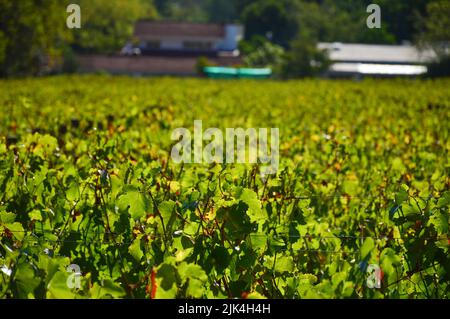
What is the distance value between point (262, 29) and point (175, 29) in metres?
28.1

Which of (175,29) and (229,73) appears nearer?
(229,73)

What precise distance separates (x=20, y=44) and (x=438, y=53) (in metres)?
28.9

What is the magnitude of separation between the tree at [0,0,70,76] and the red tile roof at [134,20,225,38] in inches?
1418

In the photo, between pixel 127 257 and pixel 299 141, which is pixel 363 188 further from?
pixel 127 257

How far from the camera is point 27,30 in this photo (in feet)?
145

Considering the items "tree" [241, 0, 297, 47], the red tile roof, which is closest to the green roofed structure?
the red tile roof

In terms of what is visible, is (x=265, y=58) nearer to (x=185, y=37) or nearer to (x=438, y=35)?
(x=185, y=37)

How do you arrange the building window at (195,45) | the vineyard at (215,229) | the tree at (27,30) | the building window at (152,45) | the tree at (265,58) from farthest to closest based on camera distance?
the building window at (152,45)
the building window at (195,45)
the tree at (265,58)
the tree at (27,30)
the vineyard at (215,229)

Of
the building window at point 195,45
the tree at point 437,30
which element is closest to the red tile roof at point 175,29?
the building window at point 195,45

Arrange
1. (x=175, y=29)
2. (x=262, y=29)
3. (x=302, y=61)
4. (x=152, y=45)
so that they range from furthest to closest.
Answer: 1. (x=262, y=29)
2. (x=152, y=45)
3. (x=175, y=29)
4. (x=302, y=61)

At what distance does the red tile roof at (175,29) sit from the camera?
83.1 meters

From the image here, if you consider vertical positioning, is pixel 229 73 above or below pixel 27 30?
below

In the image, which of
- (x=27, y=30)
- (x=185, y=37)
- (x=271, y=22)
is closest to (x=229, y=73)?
(x=27, y=30)

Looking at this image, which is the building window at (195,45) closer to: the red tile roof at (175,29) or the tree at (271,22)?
the red tile roof at (175,29)
